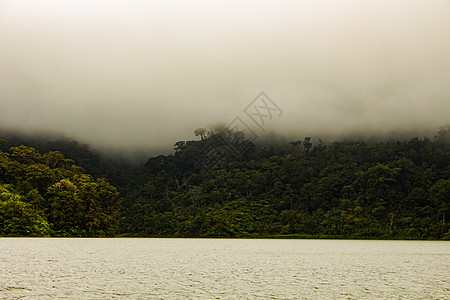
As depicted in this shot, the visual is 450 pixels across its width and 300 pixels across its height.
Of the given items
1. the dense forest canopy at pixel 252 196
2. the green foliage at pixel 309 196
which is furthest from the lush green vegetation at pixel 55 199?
the green foliage at pixel 309 196

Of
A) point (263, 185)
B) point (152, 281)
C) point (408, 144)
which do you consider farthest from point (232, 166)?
point (152, 281)

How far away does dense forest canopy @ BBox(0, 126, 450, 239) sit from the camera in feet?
359

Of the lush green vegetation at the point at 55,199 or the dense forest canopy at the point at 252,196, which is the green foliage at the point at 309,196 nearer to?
the dense forest canopy at the point at 252,196

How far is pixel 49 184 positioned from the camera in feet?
373

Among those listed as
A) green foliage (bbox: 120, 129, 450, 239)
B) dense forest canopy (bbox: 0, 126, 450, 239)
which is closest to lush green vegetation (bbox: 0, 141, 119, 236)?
dense forest canopy (bbox: 0, 126, 450, 239)

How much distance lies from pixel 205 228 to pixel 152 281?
110657 millimetres

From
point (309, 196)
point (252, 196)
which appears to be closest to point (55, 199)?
point (252, 196)

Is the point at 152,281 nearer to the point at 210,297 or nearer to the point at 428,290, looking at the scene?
the point at 210,297

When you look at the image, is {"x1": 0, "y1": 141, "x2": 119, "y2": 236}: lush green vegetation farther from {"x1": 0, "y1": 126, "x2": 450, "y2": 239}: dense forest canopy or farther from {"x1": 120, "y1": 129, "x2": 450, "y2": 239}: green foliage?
{"x1": 120, "y1": 129, "x2": 450, "y2": 239}: green foliage

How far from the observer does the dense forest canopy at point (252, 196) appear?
10956 centimetres

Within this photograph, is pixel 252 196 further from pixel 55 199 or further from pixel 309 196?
pixel 55 199

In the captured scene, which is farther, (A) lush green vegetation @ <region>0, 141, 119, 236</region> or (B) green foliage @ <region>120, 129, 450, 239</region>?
(B) green foliage @ <region>120, 129, 450, 239</region>

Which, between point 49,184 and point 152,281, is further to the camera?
point 49,184

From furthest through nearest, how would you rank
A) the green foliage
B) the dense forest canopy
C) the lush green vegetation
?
the green foliage < the dense forest canopy < the lush green vegetation
